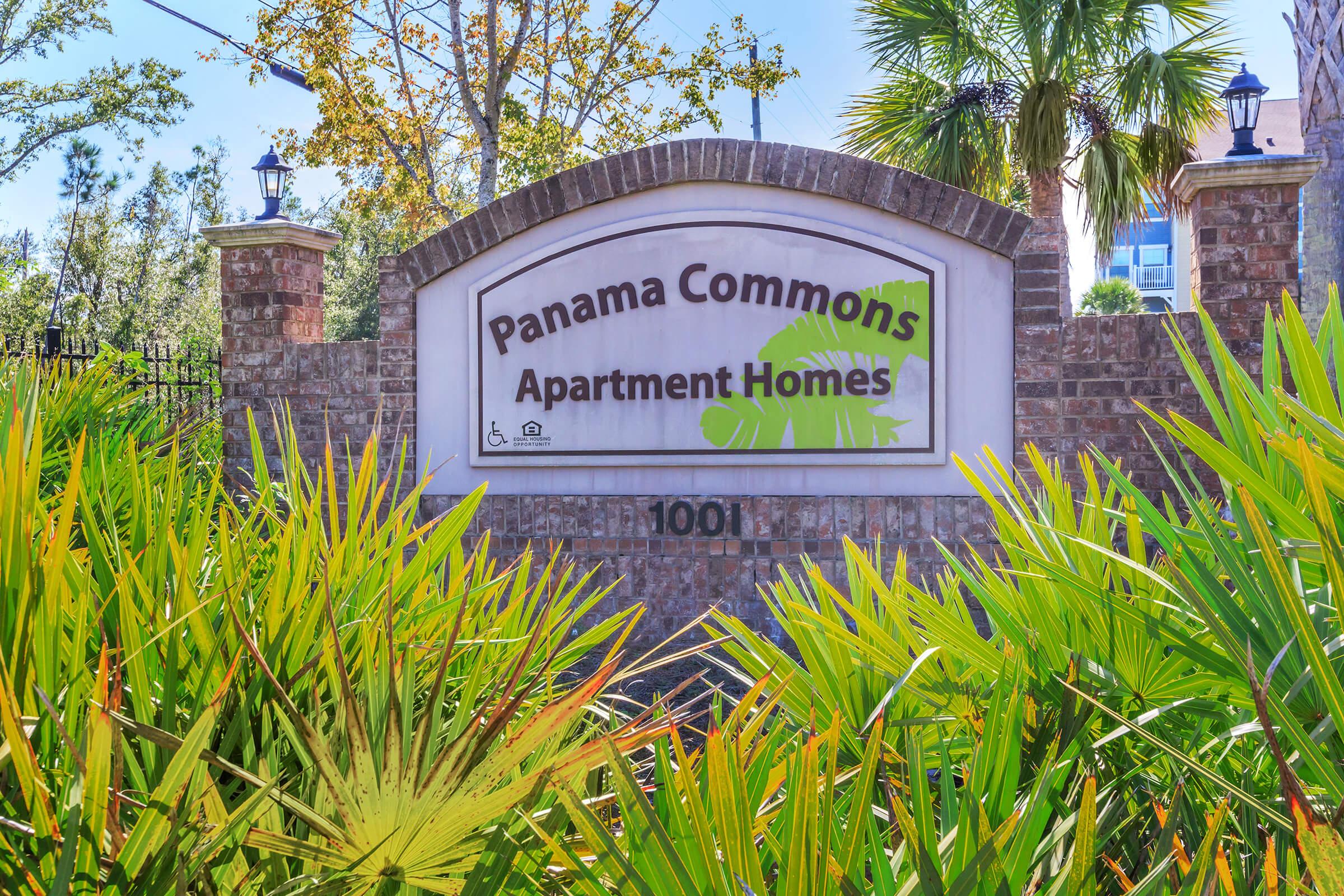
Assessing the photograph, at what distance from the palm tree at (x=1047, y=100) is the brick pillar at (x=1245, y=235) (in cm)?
456

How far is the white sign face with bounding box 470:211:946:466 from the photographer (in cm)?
568

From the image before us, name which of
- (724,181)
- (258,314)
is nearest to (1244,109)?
(724,181)

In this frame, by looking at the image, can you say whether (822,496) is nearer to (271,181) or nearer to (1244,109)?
(1244,109)

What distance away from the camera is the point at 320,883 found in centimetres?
93

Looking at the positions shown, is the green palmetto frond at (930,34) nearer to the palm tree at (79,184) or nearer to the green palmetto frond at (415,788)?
the green palmetto frond at (415,788)

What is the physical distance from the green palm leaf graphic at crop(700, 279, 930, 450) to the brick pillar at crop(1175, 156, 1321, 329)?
1.47 m

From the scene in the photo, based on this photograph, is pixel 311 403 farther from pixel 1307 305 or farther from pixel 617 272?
pixel 1307 305

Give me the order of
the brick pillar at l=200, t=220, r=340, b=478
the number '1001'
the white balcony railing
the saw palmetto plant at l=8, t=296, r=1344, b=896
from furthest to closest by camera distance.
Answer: the white balcony railing
the brick pillar at l=200, t=220, r=340, b=478
the number '1001'
the saw palmetto plant at l=8, t=296, r=1344, b=896

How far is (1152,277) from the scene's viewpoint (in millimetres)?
47562

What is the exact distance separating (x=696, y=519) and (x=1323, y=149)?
5863 millimetres

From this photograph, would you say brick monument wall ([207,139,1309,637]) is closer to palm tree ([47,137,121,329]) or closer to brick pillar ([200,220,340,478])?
brick pillar ([200,220,340,478])

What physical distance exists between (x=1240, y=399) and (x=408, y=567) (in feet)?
4.03

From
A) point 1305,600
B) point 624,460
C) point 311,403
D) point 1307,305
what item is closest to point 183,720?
point 1305,600

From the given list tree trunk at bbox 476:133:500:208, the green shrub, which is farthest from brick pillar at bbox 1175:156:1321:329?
the green shrub
